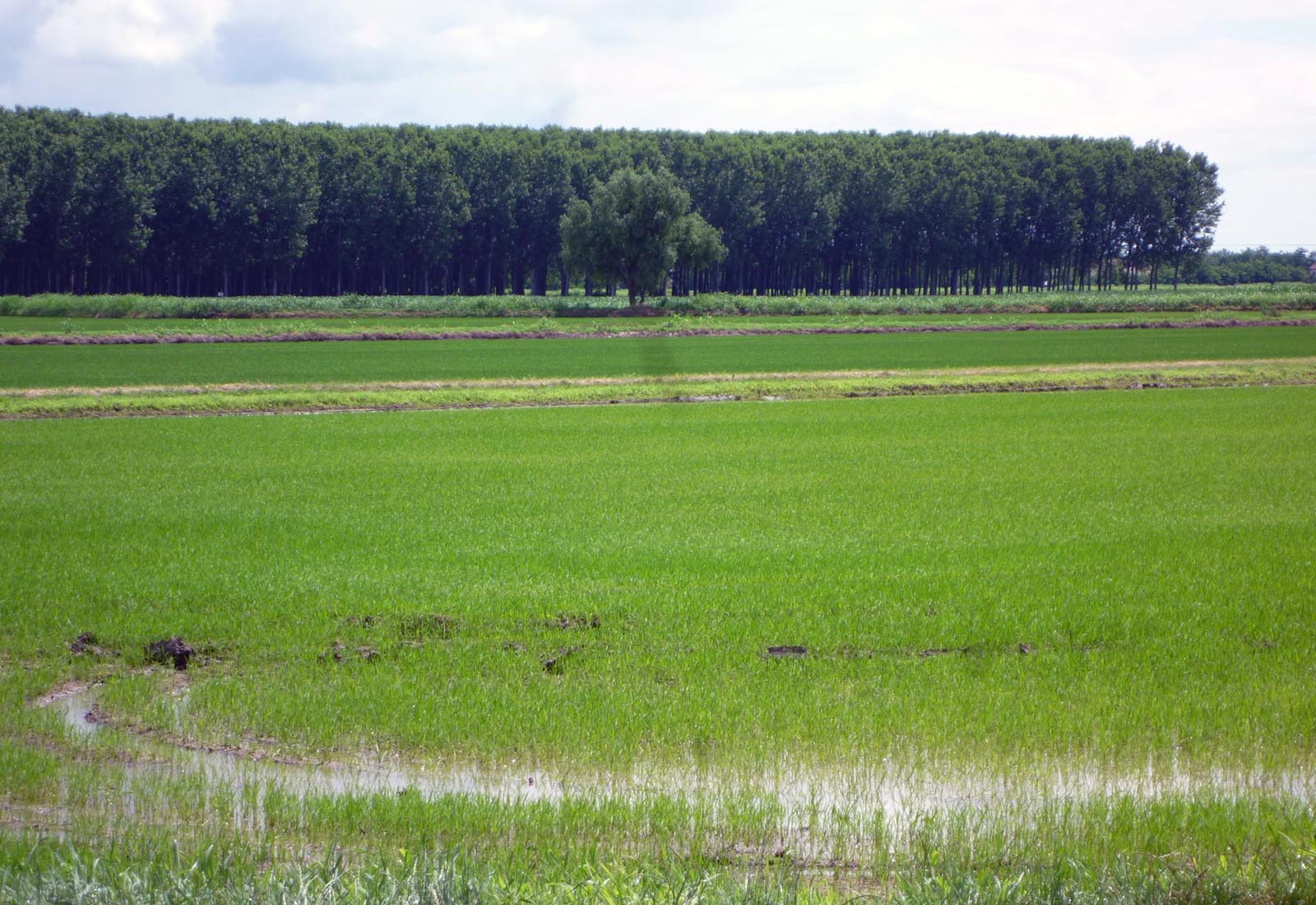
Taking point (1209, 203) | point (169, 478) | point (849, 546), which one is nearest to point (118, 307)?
point (169, 478)

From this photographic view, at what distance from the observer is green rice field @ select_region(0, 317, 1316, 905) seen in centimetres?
633

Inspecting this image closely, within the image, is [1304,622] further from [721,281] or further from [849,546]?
[721,281]

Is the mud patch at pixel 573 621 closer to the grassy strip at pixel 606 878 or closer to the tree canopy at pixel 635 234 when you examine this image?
the grassy strip at pixel 606 878

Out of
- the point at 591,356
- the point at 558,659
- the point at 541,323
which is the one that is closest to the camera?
the point at 558,659

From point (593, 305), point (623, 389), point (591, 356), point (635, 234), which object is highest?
point (635, 234)

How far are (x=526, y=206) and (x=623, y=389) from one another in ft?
379

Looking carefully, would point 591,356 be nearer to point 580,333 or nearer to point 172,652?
point 580,333

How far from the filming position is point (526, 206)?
150m

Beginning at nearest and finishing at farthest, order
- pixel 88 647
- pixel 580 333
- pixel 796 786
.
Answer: pixel 796 786 < pixel 88 647 < pixel 580 333

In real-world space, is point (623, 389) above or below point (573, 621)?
above

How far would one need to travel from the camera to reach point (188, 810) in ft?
23.4

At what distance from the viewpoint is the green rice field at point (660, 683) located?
633 centimetres

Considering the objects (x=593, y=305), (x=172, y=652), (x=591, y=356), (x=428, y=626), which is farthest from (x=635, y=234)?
(x=172, y=652)

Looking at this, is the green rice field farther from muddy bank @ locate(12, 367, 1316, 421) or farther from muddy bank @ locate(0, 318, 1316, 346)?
muddy bank @ locate(0, 318, 1316, 346)
